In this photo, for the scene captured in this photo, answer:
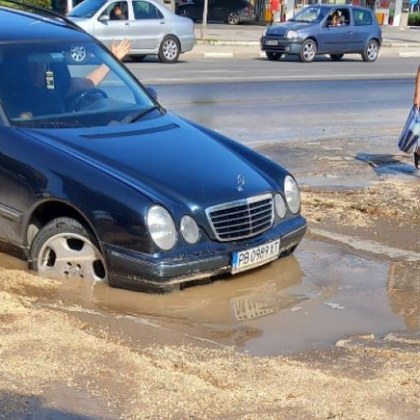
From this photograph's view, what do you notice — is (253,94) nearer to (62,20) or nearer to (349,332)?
(62,20)

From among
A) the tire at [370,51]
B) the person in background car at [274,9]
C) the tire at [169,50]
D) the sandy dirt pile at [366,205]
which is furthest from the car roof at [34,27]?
the person in background car at [274,9]

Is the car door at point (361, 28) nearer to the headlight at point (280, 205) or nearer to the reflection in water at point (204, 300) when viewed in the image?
the headlight at point (280, 205)

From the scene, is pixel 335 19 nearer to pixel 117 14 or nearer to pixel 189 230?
pixel 117 14

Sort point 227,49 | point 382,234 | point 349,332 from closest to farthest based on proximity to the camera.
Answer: point 349,332
point 382,234
point 227,49

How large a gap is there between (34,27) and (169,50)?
18679 mm

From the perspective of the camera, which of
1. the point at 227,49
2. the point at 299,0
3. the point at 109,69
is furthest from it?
the point at 299,0

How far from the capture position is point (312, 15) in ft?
99.9

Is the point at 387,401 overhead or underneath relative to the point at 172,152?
underneath

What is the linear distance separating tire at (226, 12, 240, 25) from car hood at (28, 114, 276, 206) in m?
46.1

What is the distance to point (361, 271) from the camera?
686cm

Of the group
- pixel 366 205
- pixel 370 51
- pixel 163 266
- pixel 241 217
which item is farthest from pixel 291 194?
pixel 370 51

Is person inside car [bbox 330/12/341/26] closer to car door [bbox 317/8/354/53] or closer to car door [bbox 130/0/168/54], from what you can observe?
car door [bbox 317/8/354/53]

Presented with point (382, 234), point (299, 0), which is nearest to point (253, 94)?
point (382, 234)

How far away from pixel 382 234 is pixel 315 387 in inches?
142
